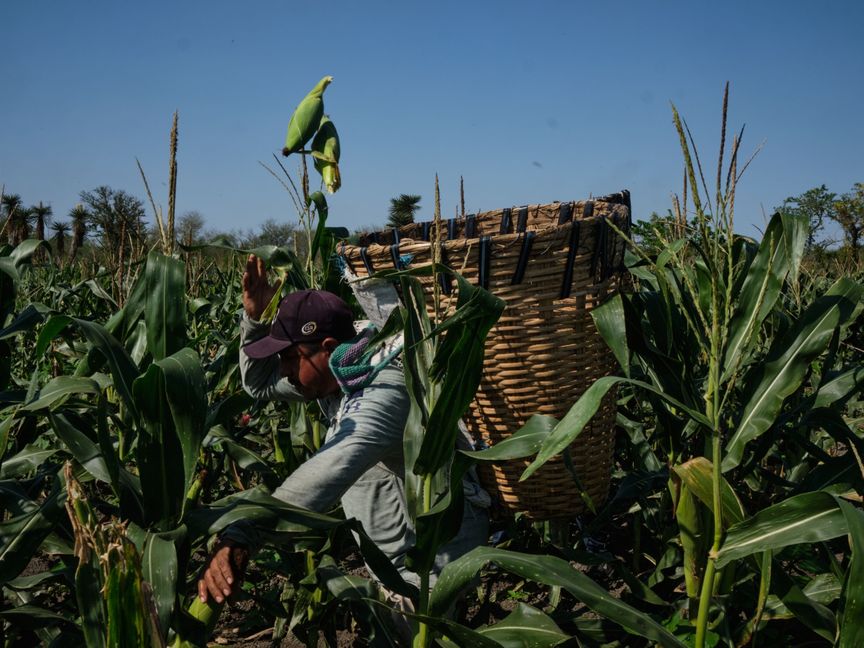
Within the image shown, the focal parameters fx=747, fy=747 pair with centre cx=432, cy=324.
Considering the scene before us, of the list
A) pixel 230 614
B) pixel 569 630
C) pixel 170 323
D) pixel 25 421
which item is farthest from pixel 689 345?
pixel 25 421

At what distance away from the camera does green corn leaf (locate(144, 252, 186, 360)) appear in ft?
6.86

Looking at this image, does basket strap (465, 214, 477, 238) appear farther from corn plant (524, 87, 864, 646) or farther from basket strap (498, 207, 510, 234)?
corn plant (524, 87, 864, 646)

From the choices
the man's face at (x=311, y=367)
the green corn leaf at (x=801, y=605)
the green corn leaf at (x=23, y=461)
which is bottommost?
the green corn leaf at (x=801, y=605)

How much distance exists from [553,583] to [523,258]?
803 millimetres

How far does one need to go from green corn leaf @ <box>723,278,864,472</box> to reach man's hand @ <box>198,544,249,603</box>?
46.5 inches

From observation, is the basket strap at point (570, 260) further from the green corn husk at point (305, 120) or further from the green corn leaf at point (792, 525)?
the green corn husk at point (305, 120)

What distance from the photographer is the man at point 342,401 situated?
1896mm

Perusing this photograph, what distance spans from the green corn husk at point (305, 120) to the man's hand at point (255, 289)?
44cm

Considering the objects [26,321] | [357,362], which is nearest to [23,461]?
[26,321]

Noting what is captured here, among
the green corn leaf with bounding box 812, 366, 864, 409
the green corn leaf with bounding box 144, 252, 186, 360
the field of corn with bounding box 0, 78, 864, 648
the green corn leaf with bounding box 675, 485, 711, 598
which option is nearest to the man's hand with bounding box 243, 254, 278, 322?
the field of corn with bounding box 0, 78, 864, 648

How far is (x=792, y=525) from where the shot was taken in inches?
61.2

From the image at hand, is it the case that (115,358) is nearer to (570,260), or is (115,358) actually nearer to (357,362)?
(357,362)

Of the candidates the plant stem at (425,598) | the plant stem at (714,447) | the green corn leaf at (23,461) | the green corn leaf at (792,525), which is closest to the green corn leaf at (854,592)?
the green corn leaf at (792,525)

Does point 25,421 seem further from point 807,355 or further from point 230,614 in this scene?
point 807,355
